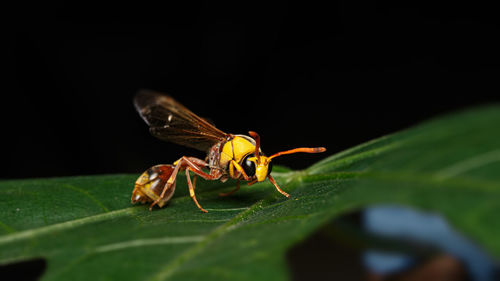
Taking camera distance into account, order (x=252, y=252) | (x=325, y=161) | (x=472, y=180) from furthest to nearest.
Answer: (x=325, y=161) → (x=252, y=252) → (x=472, y=180)

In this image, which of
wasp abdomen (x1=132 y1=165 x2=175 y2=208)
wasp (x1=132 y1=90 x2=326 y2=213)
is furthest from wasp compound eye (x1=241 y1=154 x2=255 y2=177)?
wasp abdomen (x1=132 y1=165 x2=175 y2=208)

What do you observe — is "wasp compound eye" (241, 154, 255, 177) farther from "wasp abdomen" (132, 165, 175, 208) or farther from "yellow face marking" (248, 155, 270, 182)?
"wasp abdomen" (132, 165, 175, 208)

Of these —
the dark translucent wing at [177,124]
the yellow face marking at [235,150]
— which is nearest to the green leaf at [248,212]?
the yellow face marking at [235,150]

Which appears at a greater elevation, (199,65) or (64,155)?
(199,65)

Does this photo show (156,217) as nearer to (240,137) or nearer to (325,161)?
(240,137)

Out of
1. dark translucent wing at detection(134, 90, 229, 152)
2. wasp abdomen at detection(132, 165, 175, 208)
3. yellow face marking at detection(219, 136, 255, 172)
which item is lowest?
wasp abdomen at detection(132, 165, 175, 208)

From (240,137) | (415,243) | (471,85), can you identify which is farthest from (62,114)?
(471,85)

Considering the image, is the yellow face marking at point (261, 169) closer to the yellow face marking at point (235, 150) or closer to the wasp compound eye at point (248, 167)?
the wasp compound eye at point (248, 167)
